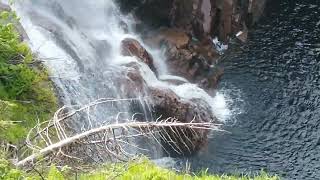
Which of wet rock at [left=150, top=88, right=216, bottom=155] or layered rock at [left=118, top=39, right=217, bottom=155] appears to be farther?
wet rock at [left=150, top=88, right=216, bottom=155]

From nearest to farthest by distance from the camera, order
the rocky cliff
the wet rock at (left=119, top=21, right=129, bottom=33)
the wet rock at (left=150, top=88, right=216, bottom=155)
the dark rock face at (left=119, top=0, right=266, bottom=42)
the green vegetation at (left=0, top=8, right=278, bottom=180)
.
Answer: the green vegetation at (left=0, top=8, right=278, bottom=180)
the wet rock at (left=150, top=88, right=216, bottom=155)
the rocky cliff
the wet rock at (left=119, top=21, right=129, bottom=33)
the dark rock face at (left=119, top=0, right=266, bottom=42)

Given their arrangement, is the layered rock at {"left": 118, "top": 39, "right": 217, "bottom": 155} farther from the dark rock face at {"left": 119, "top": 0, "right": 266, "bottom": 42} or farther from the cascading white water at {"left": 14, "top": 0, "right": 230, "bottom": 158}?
the dark rock face at {"left": 119, "top": 0, "right": 266, "bottom": 42}

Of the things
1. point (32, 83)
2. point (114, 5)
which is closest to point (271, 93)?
point (114, 5)

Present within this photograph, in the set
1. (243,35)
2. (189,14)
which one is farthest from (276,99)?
(189,14)

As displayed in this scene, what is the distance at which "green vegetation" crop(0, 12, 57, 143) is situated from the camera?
13195 mm

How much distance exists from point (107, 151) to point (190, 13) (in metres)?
30.3

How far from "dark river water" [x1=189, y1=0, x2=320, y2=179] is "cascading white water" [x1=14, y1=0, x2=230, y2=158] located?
2.01 metres

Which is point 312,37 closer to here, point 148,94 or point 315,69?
point 315,69

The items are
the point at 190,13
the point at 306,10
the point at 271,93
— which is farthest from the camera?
the point at 306,10

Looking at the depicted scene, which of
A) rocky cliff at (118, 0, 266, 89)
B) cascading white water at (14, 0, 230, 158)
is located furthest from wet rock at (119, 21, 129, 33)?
rocky cliff at (118, 0, 266, 89)

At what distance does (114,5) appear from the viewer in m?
37.5

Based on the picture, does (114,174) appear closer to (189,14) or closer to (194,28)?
(194,28)

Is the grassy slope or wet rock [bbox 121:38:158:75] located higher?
wet rock [bbox 121:38:158:75]

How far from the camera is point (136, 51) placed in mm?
32188
